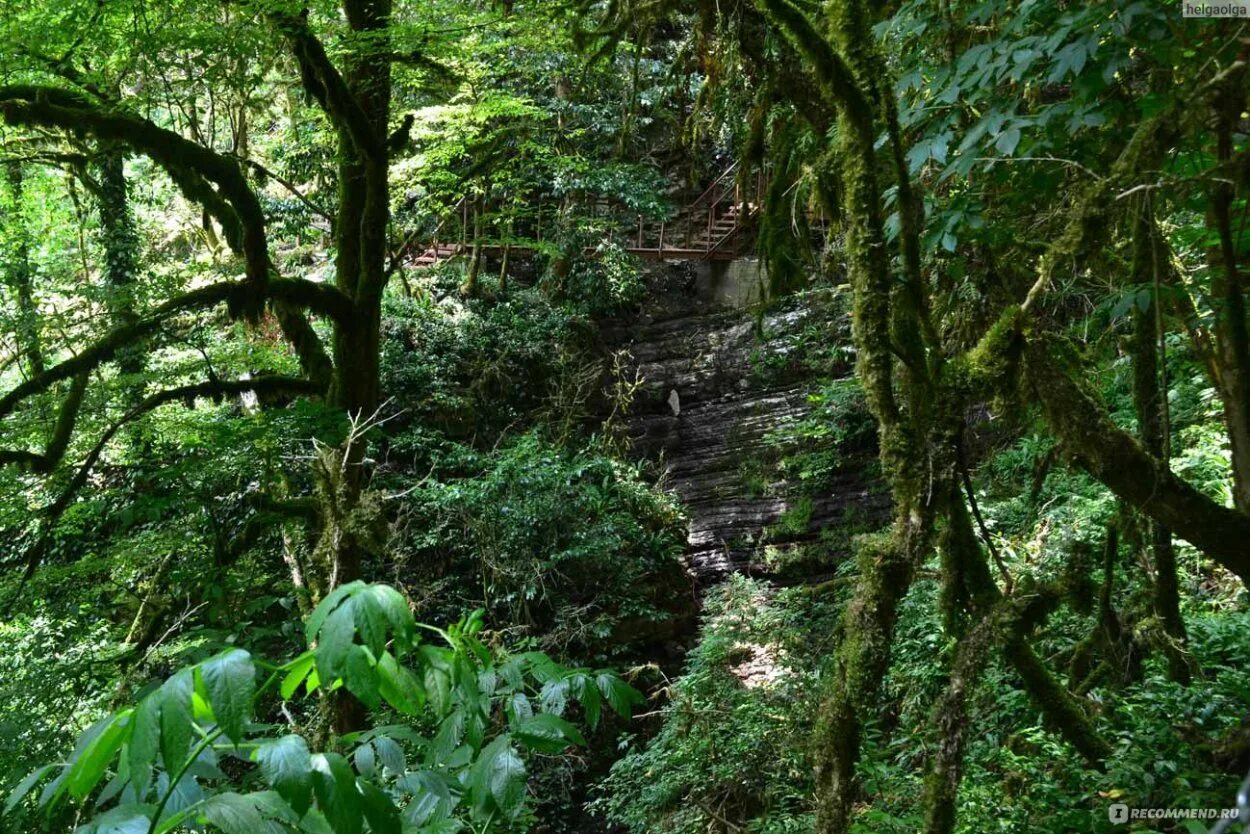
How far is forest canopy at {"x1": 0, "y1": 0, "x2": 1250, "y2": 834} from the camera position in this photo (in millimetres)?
2260

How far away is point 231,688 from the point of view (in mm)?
948

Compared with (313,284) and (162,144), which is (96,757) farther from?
(313,284)

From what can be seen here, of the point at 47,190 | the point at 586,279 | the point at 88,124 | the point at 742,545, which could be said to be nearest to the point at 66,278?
the point at 47,190

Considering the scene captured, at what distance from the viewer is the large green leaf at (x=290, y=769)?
0.95 metres

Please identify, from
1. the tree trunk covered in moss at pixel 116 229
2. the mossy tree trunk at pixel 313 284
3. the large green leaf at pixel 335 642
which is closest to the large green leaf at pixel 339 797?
the large green leaf at pixel 335 642

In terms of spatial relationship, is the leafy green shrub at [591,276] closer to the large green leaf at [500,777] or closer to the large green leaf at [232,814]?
the large green leaf at [500,777]

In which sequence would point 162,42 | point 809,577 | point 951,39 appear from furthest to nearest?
point 809,577 → point 162,42 → point 951,39

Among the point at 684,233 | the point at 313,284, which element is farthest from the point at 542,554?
the point at 684,233

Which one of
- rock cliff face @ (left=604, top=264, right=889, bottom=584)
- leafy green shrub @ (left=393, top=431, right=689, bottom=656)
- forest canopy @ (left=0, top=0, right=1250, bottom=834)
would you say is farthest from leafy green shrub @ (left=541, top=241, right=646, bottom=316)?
leafy green shrub @ (left=393, top=431, right=689, bottom=656)

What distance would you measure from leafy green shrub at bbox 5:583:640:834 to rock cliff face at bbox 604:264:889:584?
9287 mm

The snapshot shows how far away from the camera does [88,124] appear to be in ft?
18.2

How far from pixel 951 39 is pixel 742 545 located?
7923mm

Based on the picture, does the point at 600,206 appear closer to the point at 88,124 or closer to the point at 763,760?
the point at 88,124

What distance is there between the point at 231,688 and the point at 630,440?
38.2ft
